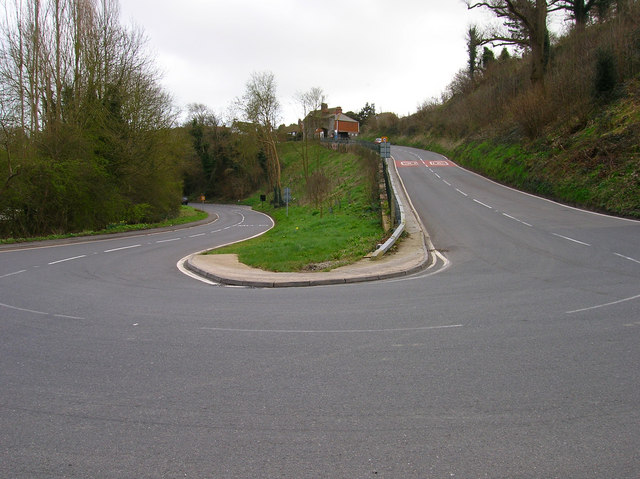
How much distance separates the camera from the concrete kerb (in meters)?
12.2

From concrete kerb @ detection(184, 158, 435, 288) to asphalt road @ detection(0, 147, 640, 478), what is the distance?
0.98 meters

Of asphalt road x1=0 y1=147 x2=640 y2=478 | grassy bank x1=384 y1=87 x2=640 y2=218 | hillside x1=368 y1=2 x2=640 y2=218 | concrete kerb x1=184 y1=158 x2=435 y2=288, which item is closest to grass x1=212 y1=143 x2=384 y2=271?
concrete kerb x1=184 y1=158 x2=435 y2=288

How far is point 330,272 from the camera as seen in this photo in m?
13.2

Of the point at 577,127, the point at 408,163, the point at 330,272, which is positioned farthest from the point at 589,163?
the point at 408,163

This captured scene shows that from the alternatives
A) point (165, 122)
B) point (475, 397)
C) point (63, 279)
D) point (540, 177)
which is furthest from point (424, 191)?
point (475, 397)

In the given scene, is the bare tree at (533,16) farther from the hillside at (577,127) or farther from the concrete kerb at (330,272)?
the concrete kerb at (330,272)

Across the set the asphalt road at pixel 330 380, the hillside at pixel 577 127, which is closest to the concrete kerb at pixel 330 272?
the asphalt road at pixel 330 380

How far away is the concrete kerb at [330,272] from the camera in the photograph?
40.2ft

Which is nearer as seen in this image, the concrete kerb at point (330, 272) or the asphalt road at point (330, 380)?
the asphalt road at point (330, 380)

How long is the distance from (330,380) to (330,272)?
7.97 metres

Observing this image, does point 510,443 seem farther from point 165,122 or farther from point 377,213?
point 165,122

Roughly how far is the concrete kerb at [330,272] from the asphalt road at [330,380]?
0.98m

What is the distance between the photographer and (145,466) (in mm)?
3656

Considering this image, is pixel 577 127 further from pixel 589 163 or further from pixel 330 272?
pixel 330 272
